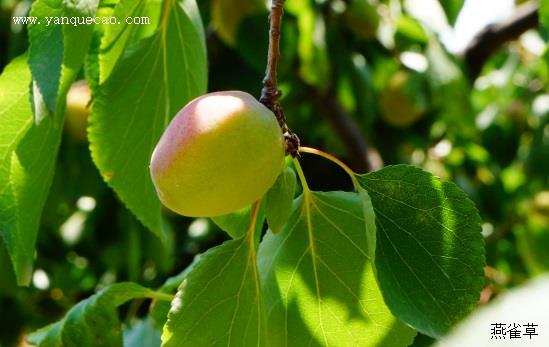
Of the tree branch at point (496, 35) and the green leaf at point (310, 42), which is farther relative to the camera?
the tree branch at point (496, 35)

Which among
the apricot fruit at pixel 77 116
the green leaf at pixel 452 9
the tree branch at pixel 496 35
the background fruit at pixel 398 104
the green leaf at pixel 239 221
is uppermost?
the green leaf at pixel 452 9

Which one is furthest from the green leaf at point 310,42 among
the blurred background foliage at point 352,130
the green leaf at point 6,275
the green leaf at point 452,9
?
the green leaf at point 6,275

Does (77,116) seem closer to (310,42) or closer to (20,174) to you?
(310,42)

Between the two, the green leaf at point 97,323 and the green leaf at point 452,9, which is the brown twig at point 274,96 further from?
the green leaf at point 452,9

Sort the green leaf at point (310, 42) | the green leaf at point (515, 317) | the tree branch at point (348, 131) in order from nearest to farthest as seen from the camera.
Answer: the green leaf at point (515, 317), the green leaf at point (310, 42), the tree branch at point (348, 131)

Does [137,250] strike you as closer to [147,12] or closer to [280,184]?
[147,12]

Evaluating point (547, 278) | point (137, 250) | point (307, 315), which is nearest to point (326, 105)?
point (137, 250)

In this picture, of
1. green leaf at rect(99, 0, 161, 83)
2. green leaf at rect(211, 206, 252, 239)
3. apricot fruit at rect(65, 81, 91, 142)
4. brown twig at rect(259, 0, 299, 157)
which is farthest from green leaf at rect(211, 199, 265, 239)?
apricot fruit at rect(65, 81, 91, 142)
